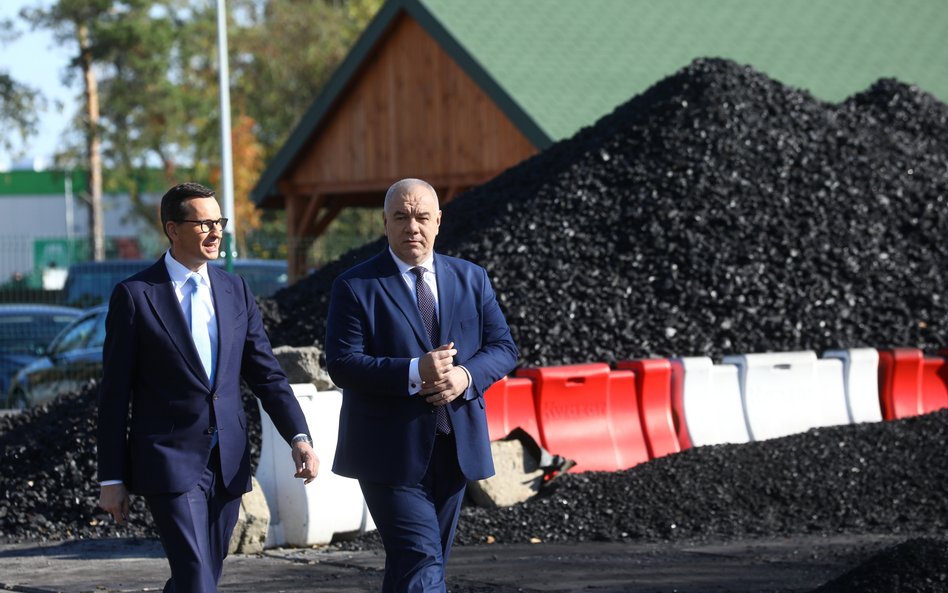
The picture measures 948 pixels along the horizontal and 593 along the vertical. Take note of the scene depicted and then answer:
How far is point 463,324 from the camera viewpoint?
212 inches

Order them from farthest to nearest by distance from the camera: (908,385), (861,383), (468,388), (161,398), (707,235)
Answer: (707,235) < (908,385) < (861,383) < (468,388) < (161,398)

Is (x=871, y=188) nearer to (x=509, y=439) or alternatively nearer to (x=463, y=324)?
(x=509, y=439)

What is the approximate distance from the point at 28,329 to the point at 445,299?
15.4m

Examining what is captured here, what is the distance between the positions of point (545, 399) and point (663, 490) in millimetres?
1222

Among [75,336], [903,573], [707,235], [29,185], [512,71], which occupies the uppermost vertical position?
[29,185]

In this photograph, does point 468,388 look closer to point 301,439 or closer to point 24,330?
point 301,439

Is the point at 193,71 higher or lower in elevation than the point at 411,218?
higher

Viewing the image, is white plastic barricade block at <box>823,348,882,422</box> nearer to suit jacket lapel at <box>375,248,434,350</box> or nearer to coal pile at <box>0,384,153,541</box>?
coal pile at <box>0,384,153,541</box>

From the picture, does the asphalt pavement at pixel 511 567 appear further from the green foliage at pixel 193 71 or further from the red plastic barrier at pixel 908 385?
the green foliage at pixel 193 71

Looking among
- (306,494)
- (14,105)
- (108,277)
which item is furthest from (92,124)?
(306,494)

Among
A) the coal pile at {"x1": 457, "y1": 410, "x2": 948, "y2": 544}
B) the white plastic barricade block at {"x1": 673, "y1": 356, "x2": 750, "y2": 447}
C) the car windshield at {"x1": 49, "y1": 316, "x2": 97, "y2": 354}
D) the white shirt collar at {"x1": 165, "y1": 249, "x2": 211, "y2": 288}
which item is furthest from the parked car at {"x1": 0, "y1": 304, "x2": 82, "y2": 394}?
the white shirt collar at {"x1": 165, "y1": 249, "x2": 211, "y2": 288}

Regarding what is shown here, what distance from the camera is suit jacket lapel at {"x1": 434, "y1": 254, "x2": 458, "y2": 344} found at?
532 centimetres

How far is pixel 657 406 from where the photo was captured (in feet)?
36.9

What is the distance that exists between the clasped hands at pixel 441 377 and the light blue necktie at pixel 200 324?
29.2 inches
